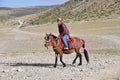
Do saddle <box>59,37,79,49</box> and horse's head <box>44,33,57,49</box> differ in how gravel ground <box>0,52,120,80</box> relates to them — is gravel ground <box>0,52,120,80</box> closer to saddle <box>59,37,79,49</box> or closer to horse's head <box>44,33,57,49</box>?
saddle <box>59,37,79,49</box>

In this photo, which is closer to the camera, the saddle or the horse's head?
the horse's head

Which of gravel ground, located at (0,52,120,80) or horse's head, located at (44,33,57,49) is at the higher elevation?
horse's head, located at (44,33,57,49)

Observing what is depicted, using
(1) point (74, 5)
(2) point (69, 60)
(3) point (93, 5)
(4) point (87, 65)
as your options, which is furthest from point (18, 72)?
(1) point (74, 5)

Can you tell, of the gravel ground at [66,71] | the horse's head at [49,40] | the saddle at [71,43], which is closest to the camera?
the gravel ground at [66,71]

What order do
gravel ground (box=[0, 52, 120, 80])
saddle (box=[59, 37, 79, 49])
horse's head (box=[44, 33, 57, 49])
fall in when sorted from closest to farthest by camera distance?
gravel ground (box=[0, 52, 120, 80]), horse's head (box=[44, 33, 57, 49]), saddle (box=[59, 37, 79, 49])

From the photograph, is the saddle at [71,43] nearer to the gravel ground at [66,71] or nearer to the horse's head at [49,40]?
the horse's head at [49,40]

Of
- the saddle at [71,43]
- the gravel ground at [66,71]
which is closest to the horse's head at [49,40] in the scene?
the saddle at [71,43]

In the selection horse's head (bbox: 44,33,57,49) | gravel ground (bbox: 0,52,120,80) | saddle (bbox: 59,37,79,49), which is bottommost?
gravel ground (bbox: 0,52,120,80)

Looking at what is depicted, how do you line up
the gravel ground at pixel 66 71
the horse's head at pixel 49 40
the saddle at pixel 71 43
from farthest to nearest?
1. the saddle at pixel 71 43
2. the horse's head at pixel 49 40
3. the gravel ground at pixel 66 71

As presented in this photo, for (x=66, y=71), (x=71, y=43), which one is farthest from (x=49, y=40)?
(x=66, y=71)

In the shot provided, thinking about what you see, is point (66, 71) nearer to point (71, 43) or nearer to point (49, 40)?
point (49, 40)

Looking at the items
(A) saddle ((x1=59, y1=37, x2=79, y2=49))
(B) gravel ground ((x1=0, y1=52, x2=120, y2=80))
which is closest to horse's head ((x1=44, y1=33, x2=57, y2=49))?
(A) saddle ((x1=59, y1=37, x2=79, y2=49))

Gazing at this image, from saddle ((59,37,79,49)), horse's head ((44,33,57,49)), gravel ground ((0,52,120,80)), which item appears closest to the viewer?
gravel ground ((0,52,120,80))

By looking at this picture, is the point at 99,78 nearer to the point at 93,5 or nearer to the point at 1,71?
the point at 1,71
